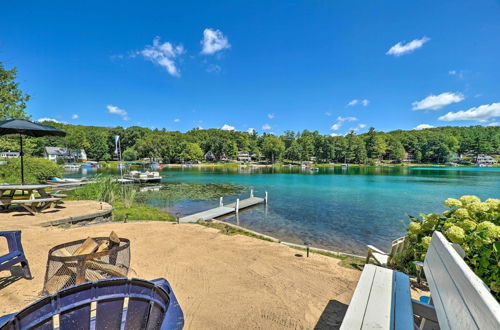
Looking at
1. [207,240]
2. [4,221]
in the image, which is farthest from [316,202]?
[4,221]

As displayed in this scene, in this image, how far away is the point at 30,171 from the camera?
15.6 meters

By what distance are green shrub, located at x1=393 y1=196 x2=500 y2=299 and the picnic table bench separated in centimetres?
78

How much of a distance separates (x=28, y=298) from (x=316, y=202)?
651 inches

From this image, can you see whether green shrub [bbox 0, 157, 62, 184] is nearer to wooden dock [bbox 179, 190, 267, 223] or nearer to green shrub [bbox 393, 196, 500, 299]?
wooden dock [bbox 179, 190, 267, 223]

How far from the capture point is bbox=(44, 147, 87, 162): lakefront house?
68625mm

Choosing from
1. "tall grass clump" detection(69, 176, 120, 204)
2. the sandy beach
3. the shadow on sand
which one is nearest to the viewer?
the shadow on sand

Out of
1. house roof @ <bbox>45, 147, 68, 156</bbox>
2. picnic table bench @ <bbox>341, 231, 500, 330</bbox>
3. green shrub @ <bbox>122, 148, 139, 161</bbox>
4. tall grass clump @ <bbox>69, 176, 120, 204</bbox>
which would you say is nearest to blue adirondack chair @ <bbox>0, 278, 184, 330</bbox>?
picnic table bench @ <bbox>341, 231, 500, 330</bbox>

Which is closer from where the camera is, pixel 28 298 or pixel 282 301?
pixel 28 298

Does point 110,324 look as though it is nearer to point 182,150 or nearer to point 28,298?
point 28,298

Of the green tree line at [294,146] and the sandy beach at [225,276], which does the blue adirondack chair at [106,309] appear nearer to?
the sandy beach at [225,276]

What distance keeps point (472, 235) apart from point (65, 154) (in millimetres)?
92937

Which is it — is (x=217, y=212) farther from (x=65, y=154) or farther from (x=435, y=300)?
(x=65, y=154)

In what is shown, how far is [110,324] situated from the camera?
1.48 m

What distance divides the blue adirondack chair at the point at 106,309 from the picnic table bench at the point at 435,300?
130 cm
